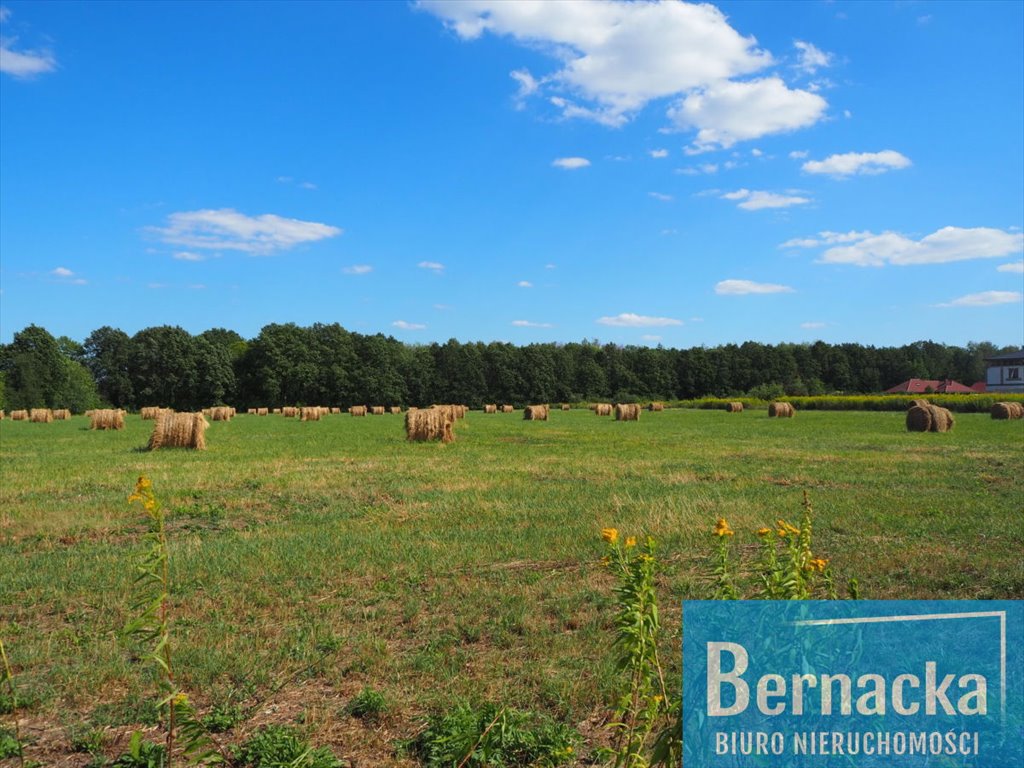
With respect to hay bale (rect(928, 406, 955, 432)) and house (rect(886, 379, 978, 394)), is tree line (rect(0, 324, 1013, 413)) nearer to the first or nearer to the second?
house (rect(886, 379, 978, 394))

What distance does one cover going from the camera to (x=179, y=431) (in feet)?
76.3

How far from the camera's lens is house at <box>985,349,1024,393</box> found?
9044 centimetres

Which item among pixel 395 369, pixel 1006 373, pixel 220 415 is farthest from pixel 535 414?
pixel 1006 373

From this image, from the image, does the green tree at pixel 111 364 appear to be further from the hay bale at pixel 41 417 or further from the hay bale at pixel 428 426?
the hay bale at pixel 428 426

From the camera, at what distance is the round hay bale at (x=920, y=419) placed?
31.7 metres

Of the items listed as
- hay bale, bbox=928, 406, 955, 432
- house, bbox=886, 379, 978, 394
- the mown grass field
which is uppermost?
house, bbox=886, 379, 978, 394

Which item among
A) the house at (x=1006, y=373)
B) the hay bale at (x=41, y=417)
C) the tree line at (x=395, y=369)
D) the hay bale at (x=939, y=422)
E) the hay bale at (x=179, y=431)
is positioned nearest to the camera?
the hay bale at (x=179, y=431)

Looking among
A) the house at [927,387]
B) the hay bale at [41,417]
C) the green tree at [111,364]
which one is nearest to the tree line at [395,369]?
the green tree at [111,364]

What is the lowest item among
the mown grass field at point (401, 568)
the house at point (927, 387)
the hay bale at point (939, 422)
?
the mown grass field at point (401, 568)

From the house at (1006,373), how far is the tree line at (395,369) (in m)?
20.1

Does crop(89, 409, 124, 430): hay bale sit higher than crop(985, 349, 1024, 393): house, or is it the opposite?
crop(985, 349, 1024, 393): house

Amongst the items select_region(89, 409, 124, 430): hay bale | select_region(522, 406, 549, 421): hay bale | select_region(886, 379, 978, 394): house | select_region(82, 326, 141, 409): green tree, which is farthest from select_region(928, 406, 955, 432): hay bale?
select_region(82, 326, 141, 409): green tree

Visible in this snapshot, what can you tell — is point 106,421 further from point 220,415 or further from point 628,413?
point 628,413
